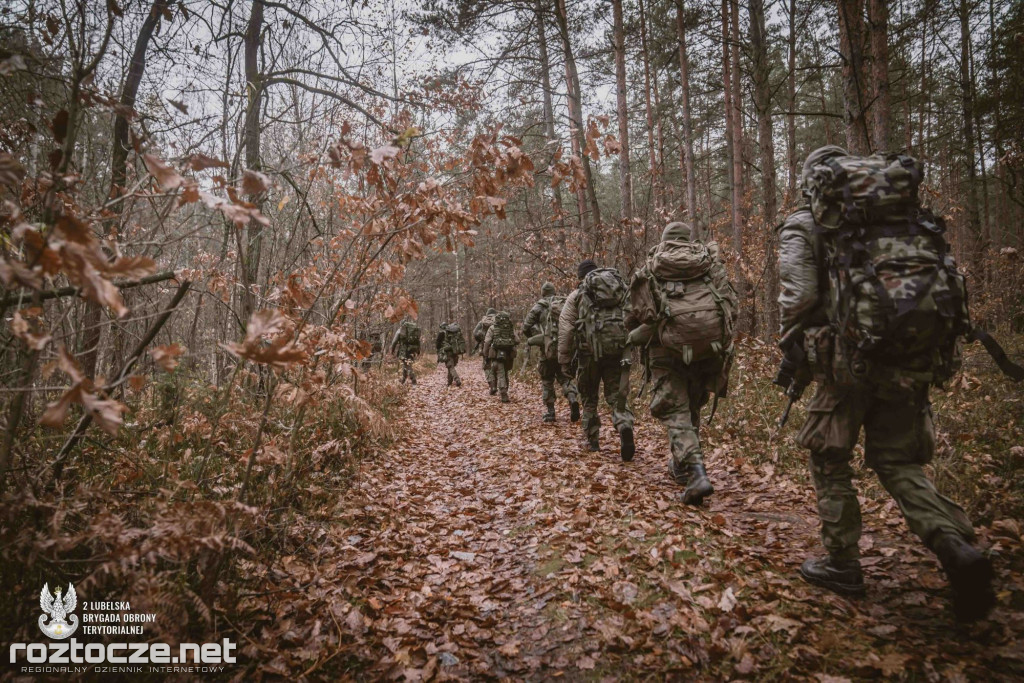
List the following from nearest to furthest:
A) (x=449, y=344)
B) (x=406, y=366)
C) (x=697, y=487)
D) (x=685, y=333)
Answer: (x=697, y=487) < (x=685, y=333) < (x=449, y=344) < (x=406, y=366)

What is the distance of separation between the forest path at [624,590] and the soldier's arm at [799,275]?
157cm

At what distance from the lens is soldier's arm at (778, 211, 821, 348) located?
8.98ft

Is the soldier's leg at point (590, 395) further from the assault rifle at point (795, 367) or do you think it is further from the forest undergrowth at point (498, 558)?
the assault rifle at point (795, 367)

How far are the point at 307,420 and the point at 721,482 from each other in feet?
17.2

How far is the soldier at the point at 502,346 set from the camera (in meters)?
11.0

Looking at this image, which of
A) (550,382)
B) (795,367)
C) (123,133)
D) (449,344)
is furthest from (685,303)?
(449,344)

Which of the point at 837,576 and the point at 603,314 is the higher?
the point at 603,314

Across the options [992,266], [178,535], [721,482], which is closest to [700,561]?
[721,482]

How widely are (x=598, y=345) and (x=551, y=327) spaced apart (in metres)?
2.30

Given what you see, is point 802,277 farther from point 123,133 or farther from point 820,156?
point 123,133

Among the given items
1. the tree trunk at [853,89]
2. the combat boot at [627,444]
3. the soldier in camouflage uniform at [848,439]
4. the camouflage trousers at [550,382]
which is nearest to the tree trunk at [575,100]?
the camouflage trousers at [550,382]

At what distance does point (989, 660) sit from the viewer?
6.95 feet

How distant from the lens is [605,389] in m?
6.16

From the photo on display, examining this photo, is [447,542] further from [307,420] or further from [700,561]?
[307,420]
